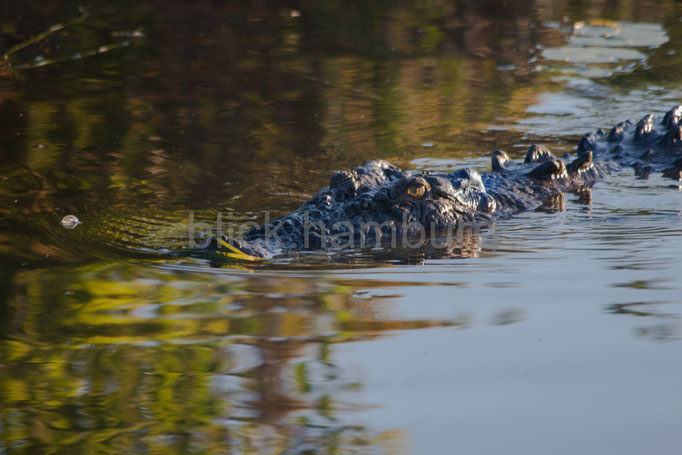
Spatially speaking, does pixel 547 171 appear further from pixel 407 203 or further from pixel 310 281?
pixel 310 281

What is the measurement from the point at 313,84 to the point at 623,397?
8252mm

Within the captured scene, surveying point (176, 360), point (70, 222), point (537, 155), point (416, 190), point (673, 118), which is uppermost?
point (673, 118)

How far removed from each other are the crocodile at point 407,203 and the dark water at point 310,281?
24 centimetres

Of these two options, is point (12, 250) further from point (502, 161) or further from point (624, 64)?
point (624, 64)

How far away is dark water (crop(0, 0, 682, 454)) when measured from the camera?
9.17ft

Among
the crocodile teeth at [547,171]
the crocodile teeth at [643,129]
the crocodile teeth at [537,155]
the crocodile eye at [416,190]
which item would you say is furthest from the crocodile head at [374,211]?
the crocodile teeth at [643,129]

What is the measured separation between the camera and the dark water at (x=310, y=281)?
2.79 meters

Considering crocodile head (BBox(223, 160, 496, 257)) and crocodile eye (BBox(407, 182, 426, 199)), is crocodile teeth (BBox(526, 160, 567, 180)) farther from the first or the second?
crocodile eye (BBox(407, 182, 426, 199))

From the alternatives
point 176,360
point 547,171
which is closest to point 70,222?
point 176,360

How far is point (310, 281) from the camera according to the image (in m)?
4.45

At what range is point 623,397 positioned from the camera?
9.39ft

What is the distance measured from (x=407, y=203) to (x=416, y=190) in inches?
4.5

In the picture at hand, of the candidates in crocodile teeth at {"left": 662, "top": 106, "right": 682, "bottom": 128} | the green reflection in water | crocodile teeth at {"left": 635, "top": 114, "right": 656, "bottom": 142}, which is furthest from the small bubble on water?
crocodile teeth at {"left": 662, "top": 106, "right": 682, "bottom": 128}

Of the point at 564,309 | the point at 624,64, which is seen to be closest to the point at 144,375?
the point at 564,309
